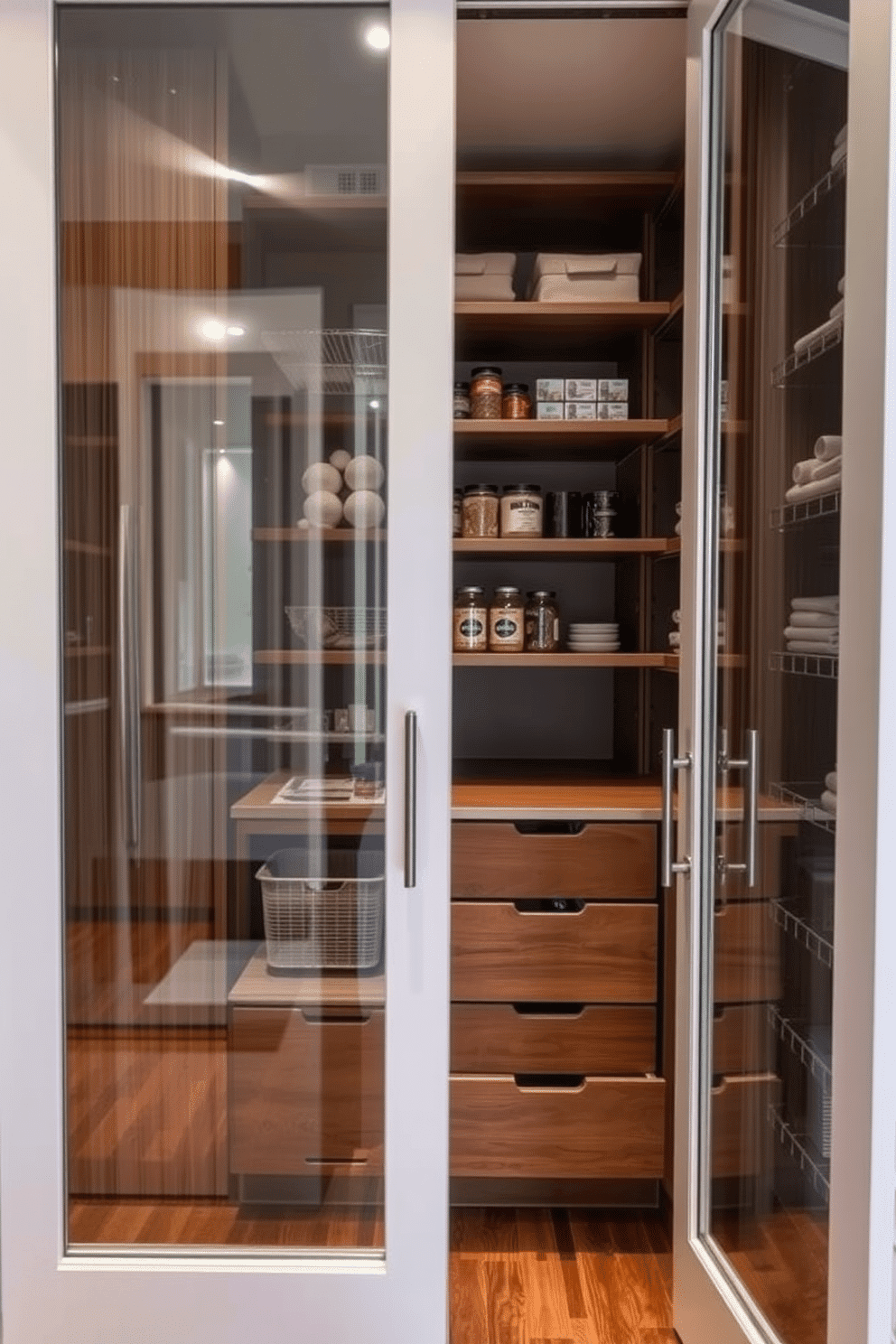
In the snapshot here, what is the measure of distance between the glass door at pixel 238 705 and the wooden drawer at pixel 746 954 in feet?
1.48

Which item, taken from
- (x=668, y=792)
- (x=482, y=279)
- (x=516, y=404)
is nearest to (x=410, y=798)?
(x=668, y=792)

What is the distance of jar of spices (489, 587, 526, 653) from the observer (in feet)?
8.57

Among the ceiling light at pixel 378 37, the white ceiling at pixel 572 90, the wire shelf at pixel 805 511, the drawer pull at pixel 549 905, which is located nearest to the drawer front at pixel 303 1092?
the drawer pull at pixel 549 905

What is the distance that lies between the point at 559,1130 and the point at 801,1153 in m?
0.90

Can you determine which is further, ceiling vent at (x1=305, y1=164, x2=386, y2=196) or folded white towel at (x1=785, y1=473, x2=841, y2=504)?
ceiling vent at (x1=305, y1=164, x2=386, y2=196)

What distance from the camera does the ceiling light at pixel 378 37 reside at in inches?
70.3

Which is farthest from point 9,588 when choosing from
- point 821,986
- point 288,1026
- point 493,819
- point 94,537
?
point 821,986

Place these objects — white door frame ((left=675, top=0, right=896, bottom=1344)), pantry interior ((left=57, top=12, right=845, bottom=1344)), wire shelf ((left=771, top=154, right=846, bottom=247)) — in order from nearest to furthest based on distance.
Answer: white door frame ((left=675, top=0, right=896, bottom=1344)) < wire shelf ((left=771, top=154, right=846, bottom=247)) < pantry interior ((left=57, top=12, right=845, bottom=1344))

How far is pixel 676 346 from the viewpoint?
281 centimetres

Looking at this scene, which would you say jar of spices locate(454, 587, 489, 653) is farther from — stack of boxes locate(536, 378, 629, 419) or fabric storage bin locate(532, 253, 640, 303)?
fabric storage bin locate(532, 253, 640, 303)

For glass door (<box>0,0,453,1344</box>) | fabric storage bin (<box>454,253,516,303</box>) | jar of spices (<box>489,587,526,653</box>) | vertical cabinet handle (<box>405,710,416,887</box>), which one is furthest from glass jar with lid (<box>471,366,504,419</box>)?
vertical cabinet handle (<box>405,710,416,887</box>)

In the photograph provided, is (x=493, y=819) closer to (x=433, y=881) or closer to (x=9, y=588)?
(x=433, y=881)

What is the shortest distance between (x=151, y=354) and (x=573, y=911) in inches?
54.1

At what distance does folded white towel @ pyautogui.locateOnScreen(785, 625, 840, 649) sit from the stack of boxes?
1162mm
